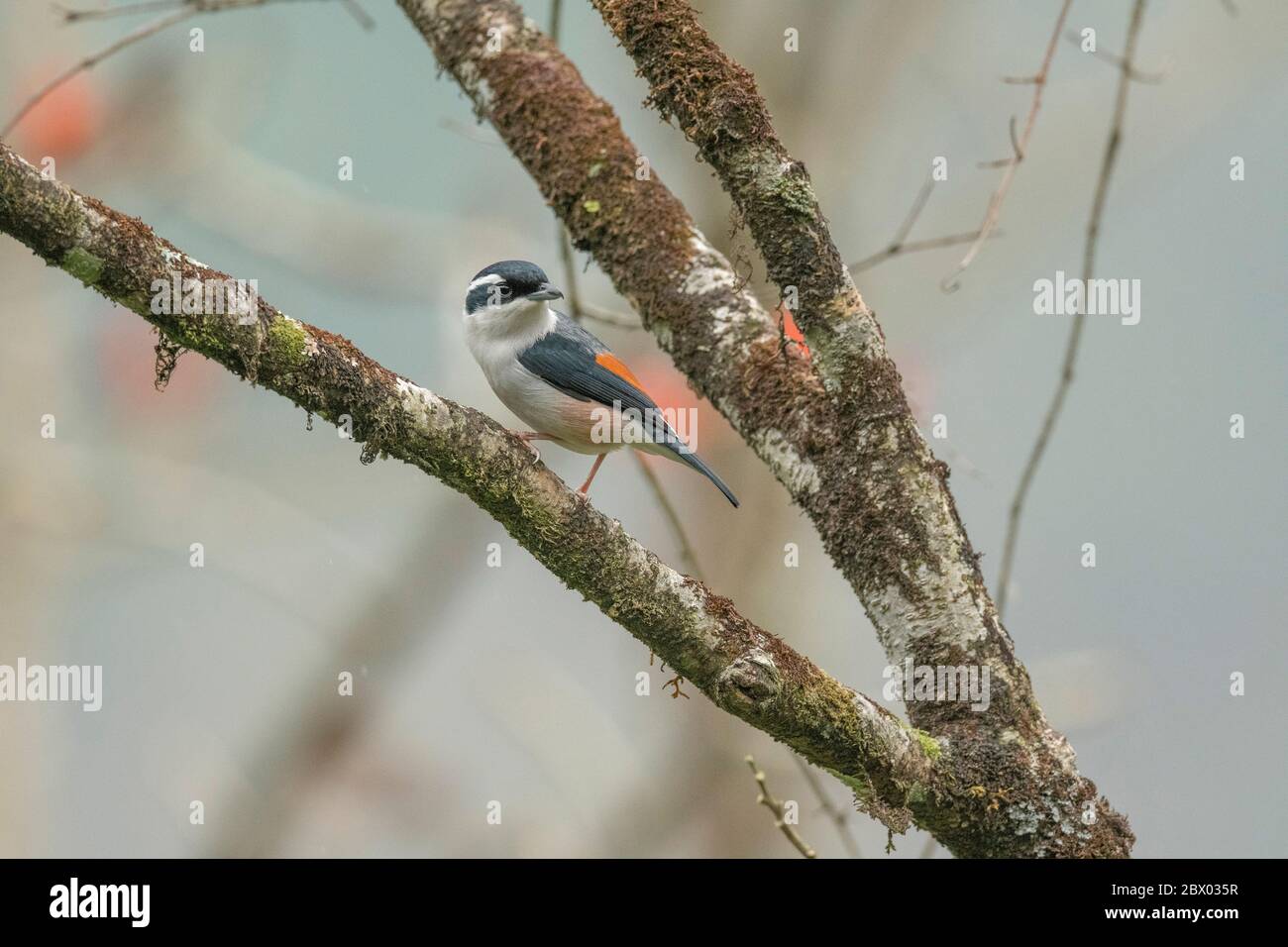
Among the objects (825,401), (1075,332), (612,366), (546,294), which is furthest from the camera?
(612,366)

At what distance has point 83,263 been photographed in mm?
2928

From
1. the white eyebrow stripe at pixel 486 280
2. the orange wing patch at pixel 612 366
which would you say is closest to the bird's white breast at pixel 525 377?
the white eyebrow stripe at pixel 486 280

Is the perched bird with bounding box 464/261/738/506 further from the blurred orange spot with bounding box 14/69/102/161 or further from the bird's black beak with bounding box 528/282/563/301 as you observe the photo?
the blurred orange spot with bounding box 14/69/102/161

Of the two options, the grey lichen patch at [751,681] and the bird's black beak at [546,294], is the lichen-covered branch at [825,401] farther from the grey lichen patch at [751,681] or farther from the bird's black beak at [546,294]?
the grey lichen patch at [751,681]

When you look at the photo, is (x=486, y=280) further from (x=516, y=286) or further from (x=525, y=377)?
(x=525, y=377)

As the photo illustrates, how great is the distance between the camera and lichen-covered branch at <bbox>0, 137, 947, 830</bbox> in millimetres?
2934

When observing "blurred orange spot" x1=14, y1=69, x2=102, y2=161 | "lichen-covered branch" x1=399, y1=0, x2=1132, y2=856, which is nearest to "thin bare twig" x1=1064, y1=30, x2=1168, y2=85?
"lichen-covered branch" x1=399, y1=0, x2=1132, y2=856

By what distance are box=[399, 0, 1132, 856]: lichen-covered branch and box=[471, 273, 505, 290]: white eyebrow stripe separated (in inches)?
27.4

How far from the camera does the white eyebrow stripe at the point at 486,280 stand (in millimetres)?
5354

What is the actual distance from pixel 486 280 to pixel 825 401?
1.89 metres

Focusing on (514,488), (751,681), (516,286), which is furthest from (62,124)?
(751,681)

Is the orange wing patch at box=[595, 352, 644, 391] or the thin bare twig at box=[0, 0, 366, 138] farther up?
the thin bare twig at box=[0, 0, 366, 138]

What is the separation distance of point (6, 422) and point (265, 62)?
4.29m

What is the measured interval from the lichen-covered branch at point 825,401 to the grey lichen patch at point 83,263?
175 cm
